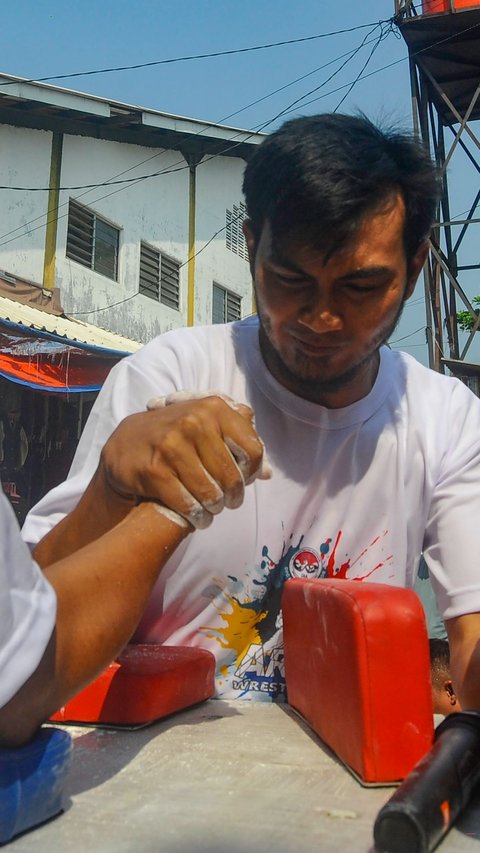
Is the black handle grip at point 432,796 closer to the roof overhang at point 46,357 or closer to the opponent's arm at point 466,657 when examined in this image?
the opponent's arm at point 466,657

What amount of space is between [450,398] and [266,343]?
443 mm

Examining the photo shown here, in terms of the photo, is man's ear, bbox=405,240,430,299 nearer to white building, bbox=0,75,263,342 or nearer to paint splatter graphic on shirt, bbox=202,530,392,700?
paint splatter graphic on shirt, bbox=202,530,392,700

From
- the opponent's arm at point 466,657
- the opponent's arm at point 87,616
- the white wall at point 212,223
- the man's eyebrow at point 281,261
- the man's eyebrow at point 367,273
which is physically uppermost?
the white wall at point 212,223

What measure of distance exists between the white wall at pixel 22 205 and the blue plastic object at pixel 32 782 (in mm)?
8971

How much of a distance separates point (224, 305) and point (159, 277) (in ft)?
5.12

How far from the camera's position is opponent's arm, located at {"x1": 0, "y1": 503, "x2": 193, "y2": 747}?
2.58 feet

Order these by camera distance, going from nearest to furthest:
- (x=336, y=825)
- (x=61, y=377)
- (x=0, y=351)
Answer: (x=336, y=825) < (x=0, y=351) < (x=61, y=377)

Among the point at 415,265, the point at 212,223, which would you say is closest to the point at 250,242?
the point at 415,265

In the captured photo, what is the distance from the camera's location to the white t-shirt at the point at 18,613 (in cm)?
72

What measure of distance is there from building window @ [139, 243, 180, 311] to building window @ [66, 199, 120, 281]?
537 mm

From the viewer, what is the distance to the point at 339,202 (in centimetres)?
144

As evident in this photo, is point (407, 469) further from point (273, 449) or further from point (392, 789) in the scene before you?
point (392, 789)

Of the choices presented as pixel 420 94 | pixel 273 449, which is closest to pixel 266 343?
pixel 273 449

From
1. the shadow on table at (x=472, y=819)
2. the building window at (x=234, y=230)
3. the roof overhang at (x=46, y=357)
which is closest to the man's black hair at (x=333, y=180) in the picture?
the shadow on table at (x=472, y=819)
